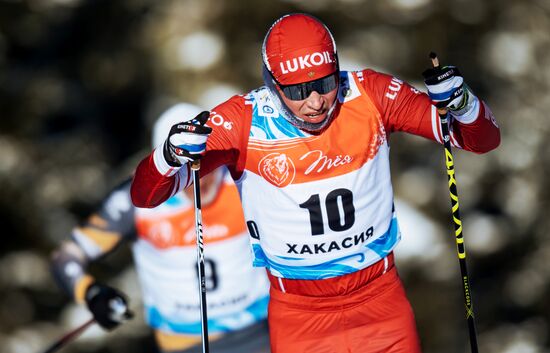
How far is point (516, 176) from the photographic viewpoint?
4.86 m

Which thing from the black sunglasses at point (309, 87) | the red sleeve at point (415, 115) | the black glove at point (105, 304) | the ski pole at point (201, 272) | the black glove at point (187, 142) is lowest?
the black glove at point (105, 304)

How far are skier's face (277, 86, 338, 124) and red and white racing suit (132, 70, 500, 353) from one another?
0.08 m

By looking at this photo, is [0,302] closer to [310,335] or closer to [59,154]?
[59,154]

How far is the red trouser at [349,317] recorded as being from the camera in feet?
9.52

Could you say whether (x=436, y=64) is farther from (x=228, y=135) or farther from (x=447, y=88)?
(x=228, y=135)

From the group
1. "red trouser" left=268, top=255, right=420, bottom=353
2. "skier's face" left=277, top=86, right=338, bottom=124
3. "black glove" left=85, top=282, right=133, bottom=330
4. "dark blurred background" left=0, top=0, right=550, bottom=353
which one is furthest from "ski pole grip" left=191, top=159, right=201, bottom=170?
"dark blurred background" left=0, top=0, right=550, bottom=353

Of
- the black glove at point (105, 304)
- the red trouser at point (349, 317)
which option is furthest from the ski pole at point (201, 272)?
the black glove at point (105, 304)

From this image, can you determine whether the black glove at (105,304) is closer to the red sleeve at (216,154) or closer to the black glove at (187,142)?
the red sleeve at (216,154)

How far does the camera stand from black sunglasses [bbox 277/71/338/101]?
275 centimetres

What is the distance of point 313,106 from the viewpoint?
8.97 ft

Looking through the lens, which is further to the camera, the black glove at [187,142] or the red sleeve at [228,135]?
the red sleeve at [228,135]

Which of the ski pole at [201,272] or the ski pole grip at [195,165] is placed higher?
the ski pole grip at [195,165]

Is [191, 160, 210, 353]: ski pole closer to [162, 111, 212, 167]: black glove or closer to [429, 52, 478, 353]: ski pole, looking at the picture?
[162, 111, 212, 167]: black glove

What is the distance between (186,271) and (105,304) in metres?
0.32
